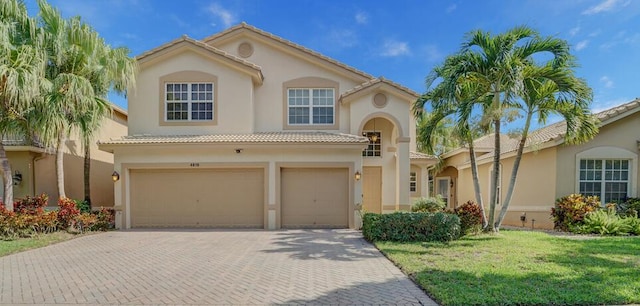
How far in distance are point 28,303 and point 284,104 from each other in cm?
1133

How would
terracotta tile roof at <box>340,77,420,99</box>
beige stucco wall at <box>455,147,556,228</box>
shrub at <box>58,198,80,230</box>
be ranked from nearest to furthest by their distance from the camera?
1. shrub at <box>58,198,80,230</box>
2. beige stucco wall at <box>455,147,556,228</box>
3. terracotta tile roof at <box>340,77,420,99</box>

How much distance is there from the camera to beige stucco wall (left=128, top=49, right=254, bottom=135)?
44.9 ft

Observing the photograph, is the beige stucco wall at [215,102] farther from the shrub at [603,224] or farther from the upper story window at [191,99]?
the shrub at [603,224]

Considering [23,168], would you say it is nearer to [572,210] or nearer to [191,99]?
[191,99]

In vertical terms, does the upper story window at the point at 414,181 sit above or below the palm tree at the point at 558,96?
below

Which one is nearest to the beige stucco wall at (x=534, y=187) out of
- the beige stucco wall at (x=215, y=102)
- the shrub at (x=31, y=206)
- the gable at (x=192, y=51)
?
the beige stucco wall at (x=215, y=102)

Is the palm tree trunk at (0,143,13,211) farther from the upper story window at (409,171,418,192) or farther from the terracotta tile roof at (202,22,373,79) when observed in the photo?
the upper story window at (409,171,418,192)

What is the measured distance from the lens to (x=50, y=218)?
10883mm

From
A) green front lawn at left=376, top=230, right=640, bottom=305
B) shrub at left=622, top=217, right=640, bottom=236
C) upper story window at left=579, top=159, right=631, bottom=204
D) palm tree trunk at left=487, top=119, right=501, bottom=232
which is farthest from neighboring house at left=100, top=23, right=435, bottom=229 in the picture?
shrub at left=622, top=217, right=640, bottom=236

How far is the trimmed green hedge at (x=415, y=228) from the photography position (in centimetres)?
966

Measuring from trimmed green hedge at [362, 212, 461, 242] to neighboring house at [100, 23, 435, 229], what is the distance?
2.73 meters

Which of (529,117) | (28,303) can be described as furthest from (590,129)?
(28,303)

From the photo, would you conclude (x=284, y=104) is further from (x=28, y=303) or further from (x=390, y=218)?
(x=28, y=303)

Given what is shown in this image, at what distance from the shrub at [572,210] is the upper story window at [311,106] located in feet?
32.5
